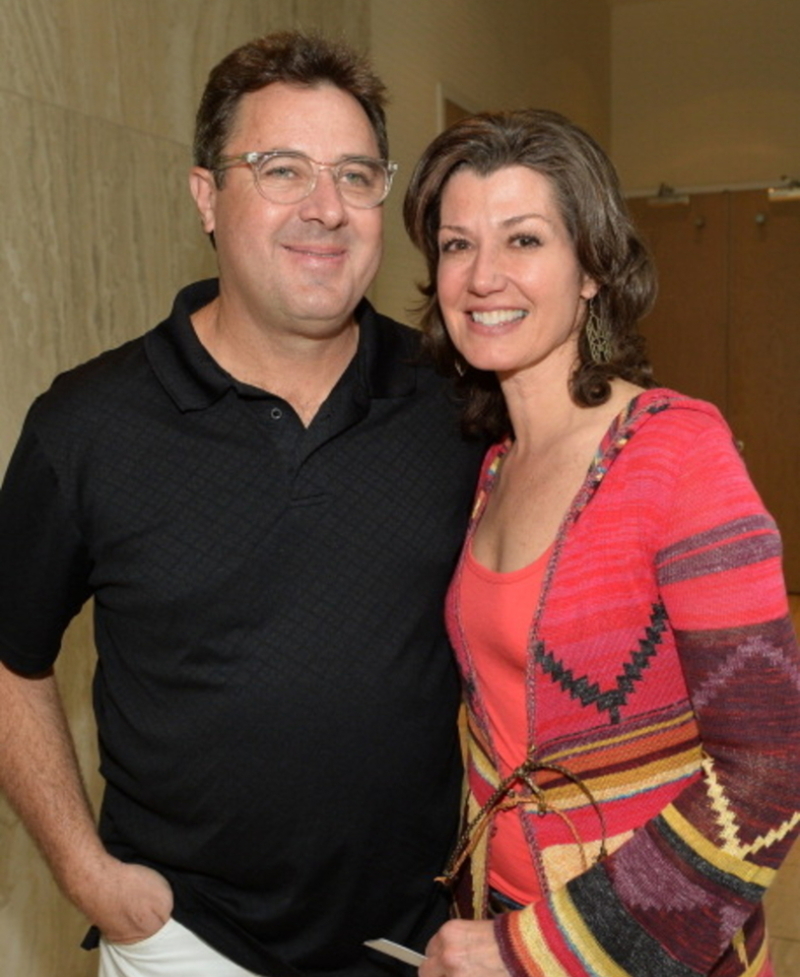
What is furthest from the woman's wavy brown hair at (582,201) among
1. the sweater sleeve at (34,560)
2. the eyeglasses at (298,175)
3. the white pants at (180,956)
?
the white pants at (180,956)

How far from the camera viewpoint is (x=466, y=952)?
1.34 meters

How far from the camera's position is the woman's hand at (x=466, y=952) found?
4.34 ft

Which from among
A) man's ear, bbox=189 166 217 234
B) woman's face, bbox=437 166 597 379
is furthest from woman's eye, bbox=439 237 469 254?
man's ear, bbox=189 166 217 234

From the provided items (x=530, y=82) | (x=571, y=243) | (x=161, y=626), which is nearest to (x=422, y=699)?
(x=161, y=626)

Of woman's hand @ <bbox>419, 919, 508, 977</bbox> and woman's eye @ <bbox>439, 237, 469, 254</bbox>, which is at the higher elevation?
woman's eye @ <bbox>439, 237, 469, 254</bbox>

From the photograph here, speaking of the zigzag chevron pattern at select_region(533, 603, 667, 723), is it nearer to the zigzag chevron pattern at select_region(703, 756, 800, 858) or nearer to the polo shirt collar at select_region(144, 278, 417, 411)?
the zigzag chevron pattern at select_region(703, 756, 800, 858)

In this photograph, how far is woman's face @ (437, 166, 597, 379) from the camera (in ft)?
5.03

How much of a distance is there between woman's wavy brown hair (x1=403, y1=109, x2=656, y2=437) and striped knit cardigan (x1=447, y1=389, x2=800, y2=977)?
18cm

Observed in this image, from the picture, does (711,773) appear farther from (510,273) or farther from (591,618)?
(510,273)

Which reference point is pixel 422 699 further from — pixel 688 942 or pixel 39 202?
pixel 39 202

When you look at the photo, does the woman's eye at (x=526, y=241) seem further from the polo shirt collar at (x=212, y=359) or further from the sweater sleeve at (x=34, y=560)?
the sweater sleeve at (x=34, y=560)

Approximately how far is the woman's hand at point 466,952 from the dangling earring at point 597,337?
30.1 inches

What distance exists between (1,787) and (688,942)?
1.12 m

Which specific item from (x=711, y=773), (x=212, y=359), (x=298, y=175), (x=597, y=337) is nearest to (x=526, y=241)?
(x=597, y=337)
